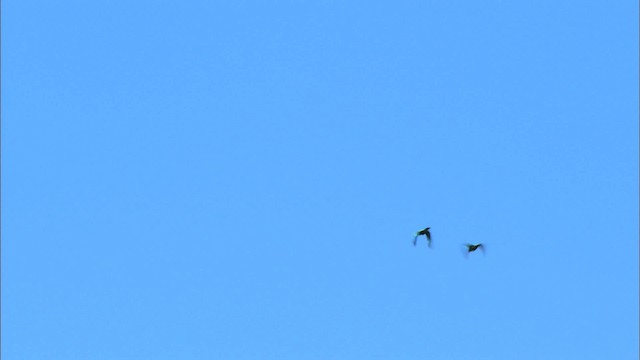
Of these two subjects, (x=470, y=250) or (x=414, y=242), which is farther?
(x=470, y=250)

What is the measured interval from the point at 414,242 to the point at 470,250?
2315 cm

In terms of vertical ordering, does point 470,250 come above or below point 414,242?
above

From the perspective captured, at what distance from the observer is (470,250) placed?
375 feet

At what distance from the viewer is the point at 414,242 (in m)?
92.1
